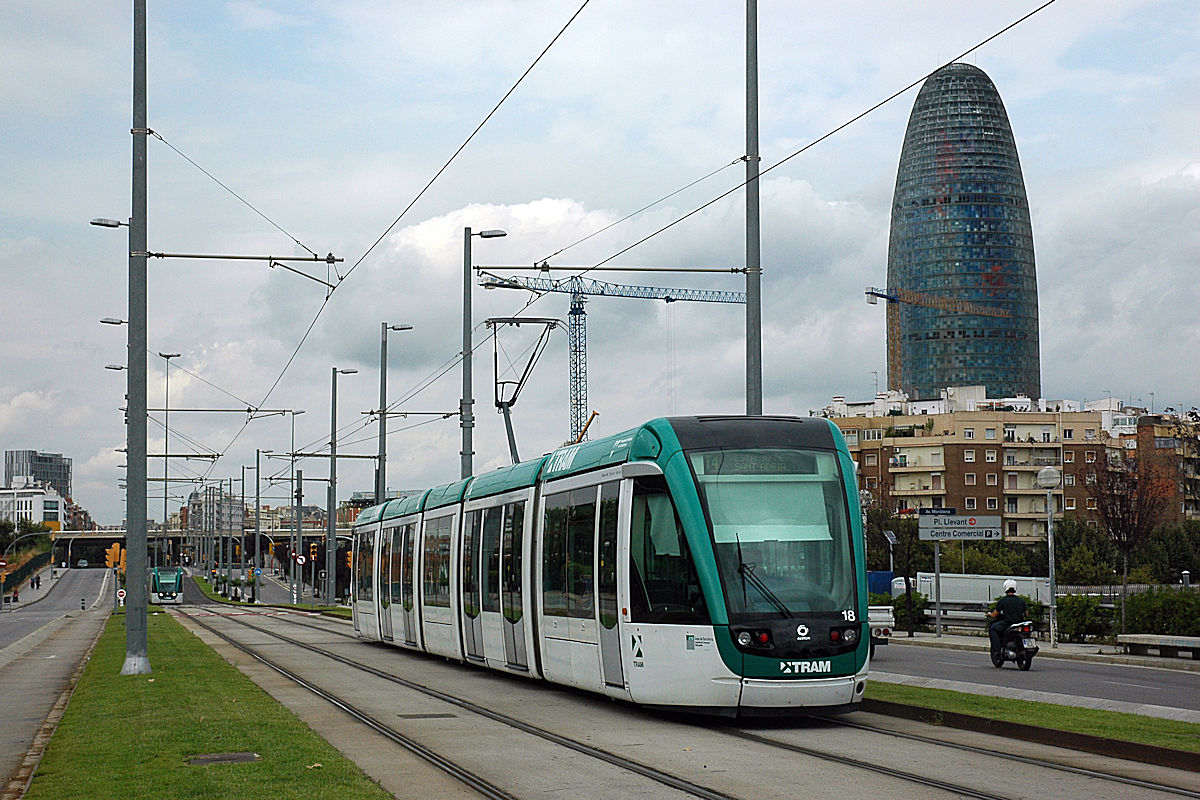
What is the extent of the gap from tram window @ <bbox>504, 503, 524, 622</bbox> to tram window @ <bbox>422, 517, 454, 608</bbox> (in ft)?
13.1

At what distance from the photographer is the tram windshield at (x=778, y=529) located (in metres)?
15.2

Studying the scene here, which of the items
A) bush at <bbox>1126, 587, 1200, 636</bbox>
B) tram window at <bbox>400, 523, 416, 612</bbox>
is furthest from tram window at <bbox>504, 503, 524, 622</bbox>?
bush at <bbox>1126, 587, 1200, 636</bbox>

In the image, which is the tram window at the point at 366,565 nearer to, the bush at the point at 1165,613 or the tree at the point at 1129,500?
the bush at the point at 1165,613

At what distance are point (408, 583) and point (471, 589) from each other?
5.80 metres

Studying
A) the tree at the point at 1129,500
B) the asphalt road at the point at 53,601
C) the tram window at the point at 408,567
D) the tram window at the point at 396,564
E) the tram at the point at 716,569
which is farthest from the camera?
the tree at the point at 1129,500

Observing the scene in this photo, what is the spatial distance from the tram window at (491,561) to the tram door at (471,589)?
21 cm

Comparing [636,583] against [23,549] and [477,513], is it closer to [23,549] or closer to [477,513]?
[477,513]

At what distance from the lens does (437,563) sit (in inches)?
1042

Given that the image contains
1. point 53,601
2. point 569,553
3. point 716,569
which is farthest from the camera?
point 53,601

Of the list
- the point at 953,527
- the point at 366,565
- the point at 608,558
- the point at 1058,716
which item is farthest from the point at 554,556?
the point at 953,527

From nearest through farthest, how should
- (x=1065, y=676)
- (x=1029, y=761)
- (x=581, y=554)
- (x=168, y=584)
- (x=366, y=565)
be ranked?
(x=1029, y=761) < (x=581, y=554) < (x=1065, y=676) < (x=366, y=565) < (x=168, y=584)

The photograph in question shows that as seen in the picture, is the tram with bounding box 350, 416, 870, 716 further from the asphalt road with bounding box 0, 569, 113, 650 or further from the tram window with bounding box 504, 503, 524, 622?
the asphalt road with bounding box 0, 569, 113, 650

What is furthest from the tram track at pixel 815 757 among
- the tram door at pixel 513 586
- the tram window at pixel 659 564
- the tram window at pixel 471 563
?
the tram window at pixel 471 563

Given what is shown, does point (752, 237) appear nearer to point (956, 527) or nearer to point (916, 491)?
point (956, 527)
